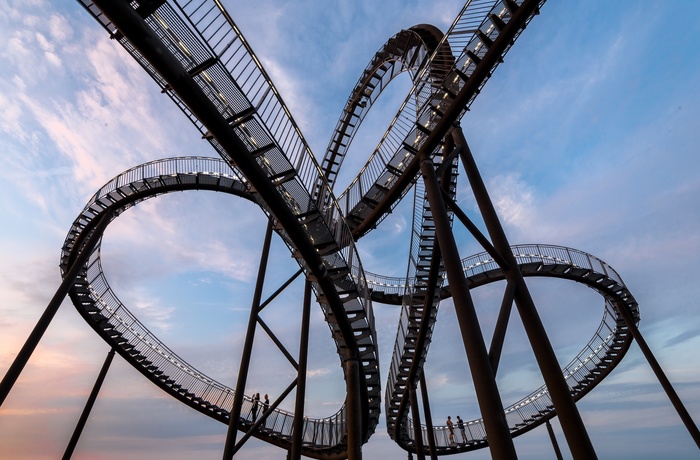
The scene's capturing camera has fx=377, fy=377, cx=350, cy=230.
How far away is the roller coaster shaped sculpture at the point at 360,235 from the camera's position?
484cm

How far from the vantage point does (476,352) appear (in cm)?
460

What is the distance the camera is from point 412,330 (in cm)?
1097

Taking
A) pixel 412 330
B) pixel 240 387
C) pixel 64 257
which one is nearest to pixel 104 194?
pixel 64 257

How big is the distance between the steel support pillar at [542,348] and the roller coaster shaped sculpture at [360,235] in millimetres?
20

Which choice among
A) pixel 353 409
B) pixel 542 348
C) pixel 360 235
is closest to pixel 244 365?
pixel 353 409

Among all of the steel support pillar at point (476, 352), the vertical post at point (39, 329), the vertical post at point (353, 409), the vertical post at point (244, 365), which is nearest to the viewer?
the steel support pillar at point (476, 352)

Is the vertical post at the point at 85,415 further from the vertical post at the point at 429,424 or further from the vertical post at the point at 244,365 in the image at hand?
the vertical post at the point at 429,424

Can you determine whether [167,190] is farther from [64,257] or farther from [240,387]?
[240,387]

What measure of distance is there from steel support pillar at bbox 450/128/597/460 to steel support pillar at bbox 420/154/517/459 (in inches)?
46.0

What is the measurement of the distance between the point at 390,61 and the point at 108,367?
15371 mm

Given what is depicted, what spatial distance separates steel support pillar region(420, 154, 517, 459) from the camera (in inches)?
162

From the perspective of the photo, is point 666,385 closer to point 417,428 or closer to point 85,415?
point 417,428

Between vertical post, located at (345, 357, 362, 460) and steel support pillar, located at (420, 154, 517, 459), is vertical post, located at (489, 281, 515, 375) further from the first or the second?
vertical post, located at (345, 357, 362, 460)

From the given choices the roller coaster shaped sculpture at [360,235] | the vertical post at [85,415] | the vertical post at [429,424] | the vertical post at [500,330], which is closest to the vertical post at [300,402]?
the roller coaster shaped sculpture at [360,235]
